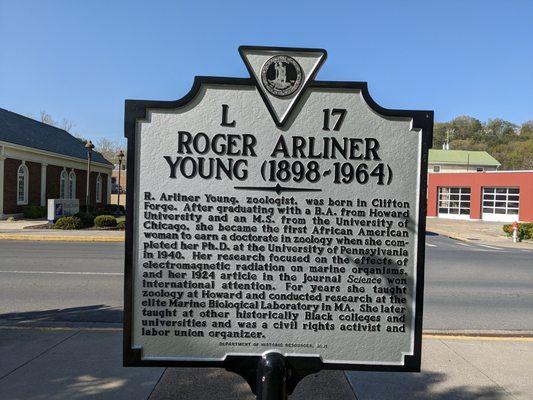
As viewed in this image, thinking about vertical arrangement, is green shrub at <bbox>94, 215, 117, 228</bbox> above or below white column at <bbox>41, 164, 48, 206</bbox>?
below

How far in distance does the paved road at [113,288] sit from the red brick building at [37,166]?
12.9m

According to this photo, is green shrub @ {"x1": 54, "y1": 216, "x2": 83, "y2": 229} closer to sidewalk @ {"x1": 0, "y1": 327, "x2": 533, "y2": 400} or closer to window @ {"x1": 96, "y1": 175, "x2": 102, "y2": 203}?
sidewalk @ {"x1": 0, "y1": 327, "x2": 533, "y2": 400}

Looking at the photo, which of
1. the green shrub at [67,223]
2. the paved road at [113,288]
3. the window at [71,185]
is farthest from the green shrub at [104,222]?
the window at [71,185]

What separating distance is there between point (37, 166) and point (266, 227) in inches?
1155

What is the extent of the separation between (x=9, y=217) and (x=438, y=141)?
349 ft

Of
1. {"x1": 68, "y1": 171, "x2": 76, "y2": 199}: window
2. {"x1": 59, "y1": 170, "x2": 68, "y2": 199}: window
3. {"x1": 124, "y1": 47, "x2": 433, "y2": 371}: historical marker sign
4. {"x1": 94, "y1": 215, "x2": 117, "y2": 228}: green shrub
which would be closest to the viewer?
{"x1": 124, "y1": 47, "x2": 433, "y2": 371}: historical marker sign

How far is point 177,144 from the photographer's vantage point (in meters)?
2.54

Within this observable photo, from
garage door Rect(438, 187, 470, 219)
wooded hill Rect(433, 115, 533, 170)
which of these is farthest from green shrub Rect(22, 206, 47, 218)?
wooded hill Rect(433, 115, 533, 170)

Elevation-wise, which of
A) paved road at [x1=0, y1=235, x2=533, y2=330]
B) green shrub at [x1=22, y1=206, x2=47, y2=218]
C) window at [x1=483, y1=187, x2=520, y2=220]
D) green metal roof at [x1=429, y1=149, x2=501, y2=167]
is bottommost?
paved road at [x1=0, y1=235, x2=533, y2=330]

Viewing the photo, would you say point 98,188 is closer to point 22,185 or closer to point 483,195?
point 22,185

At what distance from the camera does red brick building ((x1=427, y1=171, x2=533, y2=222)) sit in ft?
116

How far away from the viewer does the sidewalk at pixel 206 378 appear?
385cm

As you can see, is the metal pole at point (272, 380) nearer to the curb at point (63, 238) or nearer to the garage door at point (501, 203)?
the curb at point (63, 238)

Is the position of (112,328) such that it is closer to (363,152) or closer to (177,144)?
(177,144)
